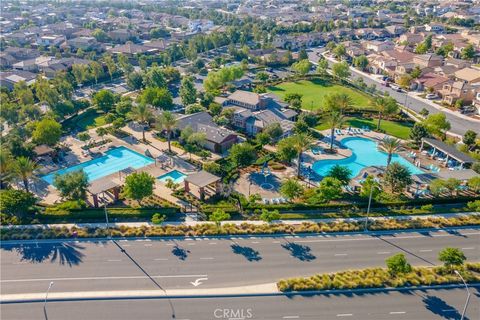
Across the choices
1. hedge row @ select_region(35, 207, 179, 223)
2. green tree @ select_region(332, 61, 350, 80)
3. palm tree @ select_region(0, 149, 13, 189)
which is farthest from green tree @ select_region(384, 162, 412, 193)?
green tree @ select_region(332, 61, 350, 80)

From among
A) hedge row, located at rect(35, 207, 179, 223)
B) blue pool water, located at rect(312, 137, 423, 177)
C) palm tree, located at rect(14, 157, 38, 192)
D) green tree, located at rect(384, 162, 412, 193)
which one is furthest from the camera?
blue pool water, located at rect(312, 137, 423, 177)

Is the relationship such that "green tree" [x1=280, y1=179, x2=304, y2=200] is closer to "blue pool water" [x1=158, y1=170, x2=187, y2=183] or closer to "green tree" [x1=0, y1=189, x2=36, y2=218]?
"blue pool water" [x1=158, y1=170, x2=187, y2=183]

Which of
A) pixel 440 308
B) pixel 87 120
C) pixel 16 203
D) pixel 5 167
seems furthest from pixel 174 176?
pixel 440 308

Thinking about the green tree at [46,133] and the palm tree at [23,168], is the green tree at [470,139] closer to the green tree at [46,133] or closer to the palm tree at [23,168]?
the palm tree at [23,168]

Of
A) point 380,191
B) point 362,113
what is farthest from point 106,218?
point 362,113

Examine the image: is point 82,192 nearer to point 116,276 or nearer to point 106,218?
point 106,218

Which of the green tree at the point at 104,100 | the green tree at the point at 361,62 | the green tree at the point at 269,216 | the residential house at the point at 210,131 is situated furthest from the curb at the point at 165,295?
the green tree at the point at 361,62

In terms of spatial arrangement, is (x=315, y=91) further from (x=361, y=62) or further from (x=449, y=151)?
(x=449, y=151)
